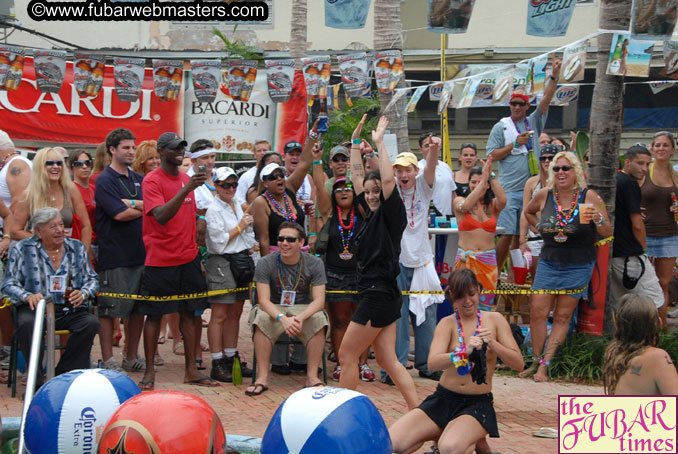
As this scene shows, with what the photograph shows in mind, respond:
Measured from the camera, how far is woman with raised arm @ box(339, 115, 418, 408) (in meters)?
6.79

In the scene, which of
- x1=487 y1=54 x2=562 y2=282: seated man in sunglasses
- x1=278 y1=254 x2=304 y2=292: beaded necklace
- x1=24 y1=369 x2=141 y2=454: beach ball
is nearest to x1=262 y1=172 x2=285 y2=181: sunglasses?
x1=278 y1=254 x2=304 y2=292: beaded necklace

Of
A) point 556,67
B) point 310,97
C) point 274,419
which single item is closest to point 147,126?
point 310,97

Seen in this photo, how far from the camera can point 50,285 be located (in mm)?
7715

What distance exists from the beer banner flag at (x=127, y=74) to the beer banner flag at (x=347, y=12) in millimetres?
3360

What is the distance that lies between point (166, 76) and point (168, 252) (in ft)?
25.4

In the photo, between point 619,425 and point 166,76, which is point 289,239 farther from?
point 166,76

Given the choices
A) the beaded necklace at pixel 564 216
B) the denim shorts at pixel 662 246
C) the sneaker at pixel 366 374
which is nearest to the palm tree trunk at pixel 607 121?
the beaded necklace at pixel 564 216

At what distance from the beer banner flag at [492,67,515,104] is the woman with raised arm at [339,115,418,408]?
6.87m

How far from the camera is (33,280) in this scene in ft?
25.2

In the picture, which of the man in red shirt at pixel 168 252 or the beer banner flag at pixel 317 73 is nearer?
the man in red shirt at pixel 168 252

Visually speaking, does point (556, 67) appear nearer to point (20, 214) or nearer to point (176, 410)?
point (20, 214)

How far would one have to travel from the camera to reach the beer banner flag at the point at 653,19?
32.0ft

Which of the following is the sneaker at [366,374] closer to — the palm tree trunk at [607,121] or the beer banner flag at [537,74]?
the palm tree trunk at [607,121]

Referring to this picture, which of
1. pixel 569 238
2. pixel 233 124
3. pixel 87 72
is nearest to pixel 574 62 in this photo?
pixel 569 238
